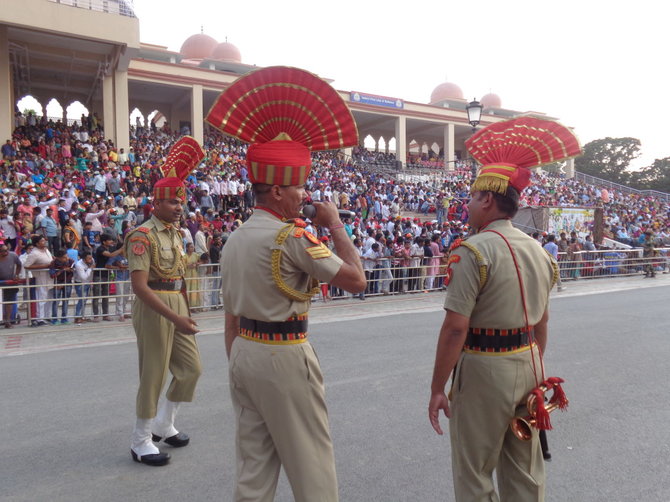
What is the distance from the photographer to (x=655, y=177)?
2119 inches

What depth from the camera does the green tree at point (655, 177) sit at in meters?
52.8

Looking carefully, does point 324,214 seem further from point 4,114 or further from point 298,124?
point 4,114

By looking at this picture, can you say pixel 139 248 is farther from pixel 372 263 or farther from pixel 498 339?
pixel 372 263

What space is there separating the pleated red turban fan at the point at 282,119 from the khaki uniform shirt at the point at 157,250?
1.52 meters

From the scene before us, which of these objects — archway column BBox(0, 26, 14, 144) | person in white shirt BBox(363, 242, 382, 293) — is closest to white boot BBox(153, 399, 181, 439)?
person in white shirt BBox(363, 242, 382, 293)

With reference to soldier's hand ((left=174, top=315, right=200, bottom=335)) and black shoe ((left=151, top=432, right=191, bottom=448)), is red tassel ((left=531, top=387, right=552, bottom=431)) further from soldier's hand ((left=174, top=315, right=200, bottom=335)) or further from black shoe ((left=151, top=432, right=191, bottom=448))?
black shoe ((left=151, top=432, right=191, bottom=448))

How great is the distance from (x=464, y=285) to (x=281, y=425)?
999mm

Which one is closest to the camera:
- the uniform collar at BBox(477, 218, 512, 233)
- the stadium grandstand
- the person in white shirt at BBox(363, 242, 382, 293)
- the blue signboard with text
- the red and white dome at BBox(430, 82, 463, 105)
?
the uniform collar at BBox(477, 218, 512, 233)

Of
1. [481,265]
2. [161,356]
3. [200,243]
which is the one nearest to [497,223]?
[481,265]

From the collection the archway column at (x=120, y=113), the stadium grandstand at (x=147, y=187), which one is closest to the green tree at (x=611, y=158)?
the stadium grandstand at (x=147, y=187)

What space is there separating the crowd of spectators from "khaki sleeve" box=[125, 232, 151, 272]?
119 centimetres

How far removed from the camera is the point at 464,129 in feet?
133

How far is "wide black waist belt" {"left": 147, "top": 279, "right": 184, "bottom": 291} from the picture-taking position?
3730 millimetres

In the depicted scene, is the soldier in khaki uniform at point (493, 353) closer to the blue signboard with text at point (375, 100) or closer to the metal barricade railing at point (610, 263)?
the metal barricade railing at point (610, 263)
